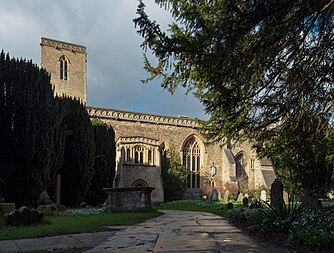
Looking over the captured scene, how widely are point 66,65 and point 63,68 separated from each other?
445 millimetres

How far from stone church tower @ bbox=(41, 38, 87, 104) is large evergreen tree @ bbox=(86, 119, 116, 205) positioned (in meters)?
10.9

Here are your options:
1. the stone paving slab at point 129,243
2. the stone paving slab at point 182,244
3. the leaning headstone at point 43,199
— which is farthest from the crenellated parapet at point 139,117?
the stone paving slab at point 182,244

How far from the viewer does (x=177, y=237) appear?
5.59 metres

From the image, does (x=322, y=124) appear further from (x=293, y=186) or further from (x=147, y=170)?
(x=147, y=170)

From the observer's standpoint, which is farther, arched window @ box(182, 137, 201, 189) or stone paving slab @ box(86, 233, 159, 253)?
arched window @ box(182, 137, 201, 189)

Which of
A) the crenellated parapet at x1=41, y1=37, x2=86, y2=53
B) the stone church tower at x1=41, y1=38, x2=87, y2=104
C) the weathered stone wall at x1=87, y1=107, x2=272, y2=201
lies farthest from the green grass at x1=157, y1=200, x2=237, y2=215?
the crenellated parapet at x1=41, y1=37, x2=86, y2=53

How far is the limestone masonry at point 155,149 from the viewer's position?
26938 mm

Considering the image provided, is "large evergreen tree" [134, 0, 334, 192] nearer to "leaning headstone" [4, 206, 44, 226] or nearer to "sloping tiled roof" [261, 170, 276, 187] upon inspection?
"leaning headstone" [4, 206, 44, 226]

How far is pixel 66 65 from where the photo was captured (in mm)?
33438

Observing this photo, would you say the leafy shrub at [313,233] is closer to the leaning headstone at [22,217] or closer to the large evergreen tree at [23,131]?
the leaning headstone at [22,217]

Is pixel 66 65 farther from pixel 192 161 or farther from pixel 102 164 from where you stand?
pixel 102 164

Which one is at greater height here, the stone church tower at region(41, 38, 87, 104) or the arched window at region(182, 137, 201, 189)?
the stone church tower at region(41, 38, 87, 104)

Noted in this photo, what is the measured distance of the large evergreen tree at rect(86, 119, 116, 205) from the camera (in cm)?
2030

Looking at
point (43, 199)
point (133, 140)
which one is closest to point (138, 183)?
point (133, 140)
